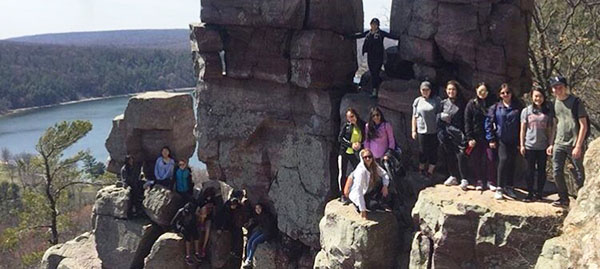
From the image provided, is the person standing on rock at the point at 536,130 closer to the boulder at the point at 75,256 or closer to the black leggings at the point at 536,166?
the black leggings at the point at 536,166

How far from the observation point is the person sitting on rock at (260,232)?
14.1m

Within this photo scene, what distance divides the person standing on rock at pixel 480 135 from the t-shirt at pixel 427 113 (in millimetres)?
693

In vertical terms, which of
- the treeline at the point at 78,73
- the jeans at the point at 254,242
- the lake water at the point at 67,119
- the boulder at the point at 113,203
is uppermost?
the boulder at the point at 113,203

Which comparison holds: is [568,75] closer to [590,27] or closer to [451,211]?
[590,27]

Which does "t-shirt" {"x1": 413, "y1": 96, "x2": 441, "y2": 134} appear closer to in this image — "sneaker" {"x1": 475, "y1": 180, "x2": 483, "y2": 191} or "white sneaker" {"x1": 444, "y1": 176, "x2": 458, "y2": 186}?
"white sneaker" {"x1": 444, "y1": 176, "x2": 458, "y2": 186}

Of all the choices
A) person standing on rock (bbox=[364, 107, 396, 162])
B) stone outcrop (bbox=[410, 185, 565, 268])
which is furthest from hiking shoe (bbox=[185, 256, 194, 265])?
stone outcrop (bbox=[410, 185, 565, 268])

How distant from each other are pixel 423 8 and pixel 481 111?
3205 mm

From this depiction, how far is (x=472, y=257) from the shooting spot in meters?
8.84

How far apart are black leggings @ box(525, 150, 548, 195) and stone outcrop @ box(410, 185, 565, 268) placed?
295 mm

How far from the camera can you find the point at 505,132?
8562 millimetres

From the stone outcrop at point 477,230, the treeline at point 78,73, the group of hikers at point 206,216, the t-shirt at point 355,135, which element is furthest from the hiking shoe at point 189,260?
the treeline at point 78,73

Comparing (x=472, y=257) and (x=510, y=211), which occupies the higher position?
(x=510, y=211)

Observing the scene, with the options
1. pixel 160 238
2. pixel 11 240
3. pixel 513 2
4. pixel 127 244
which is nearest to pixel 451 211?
pixel 513 2

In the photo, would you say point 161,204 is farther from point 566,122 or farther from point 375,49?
point 566,122
